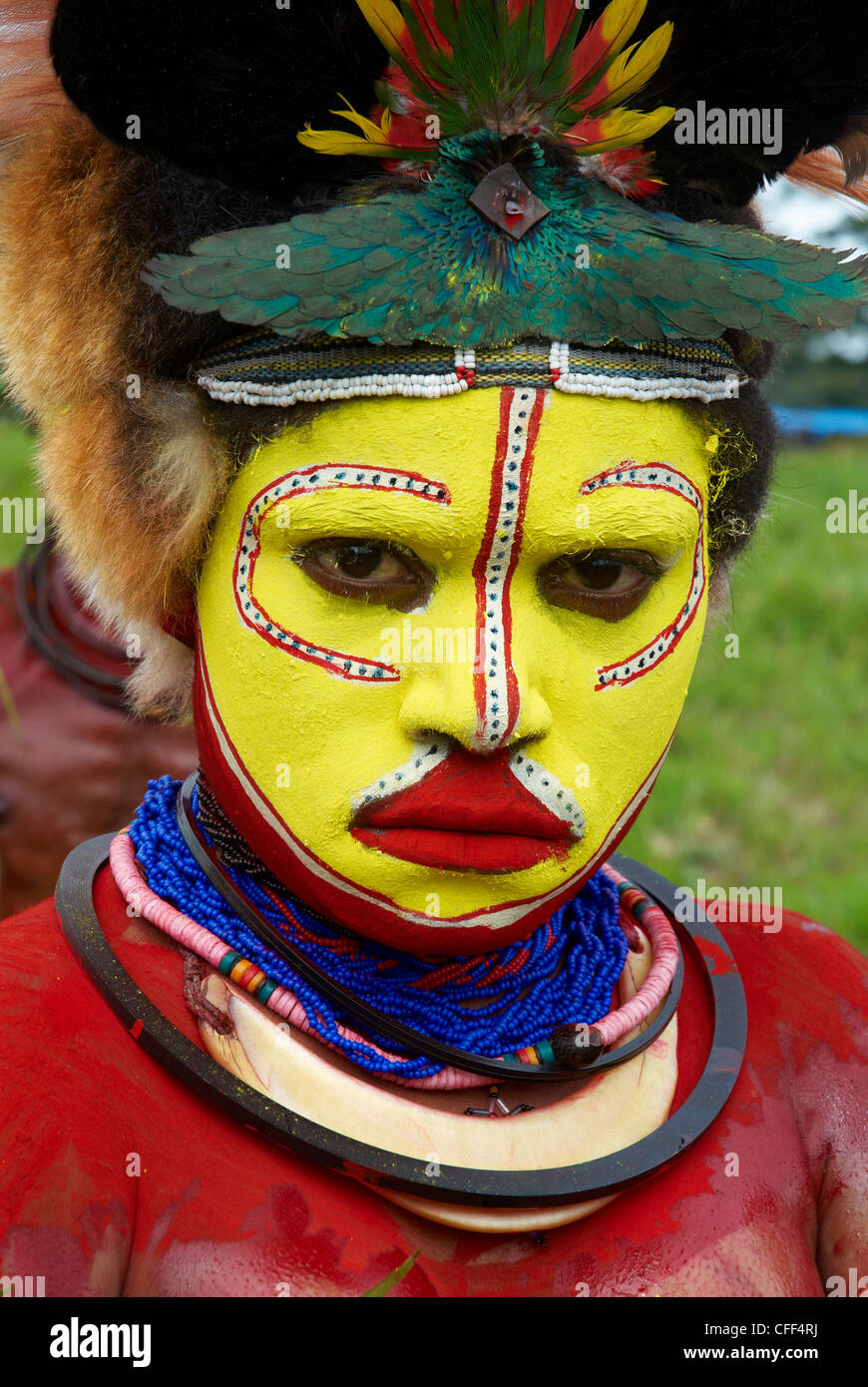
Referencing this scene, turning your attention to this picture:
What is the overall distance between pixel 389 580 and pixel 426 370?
27cm

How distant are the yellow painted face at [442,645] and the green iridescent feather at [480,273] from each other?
11 cm

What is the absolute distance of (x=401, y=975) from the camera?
2090 millimetres

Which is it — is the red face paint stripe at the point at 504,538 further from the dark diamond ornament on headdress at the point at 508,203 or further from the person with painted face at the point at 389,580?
the dark diamond ornament on headdress at the point at 508,203

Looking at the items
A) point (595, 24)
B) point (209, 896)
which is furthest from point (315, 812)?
point (595, 24)

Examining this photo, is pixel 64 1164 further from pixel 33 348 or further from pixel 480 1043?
pixel 33 348

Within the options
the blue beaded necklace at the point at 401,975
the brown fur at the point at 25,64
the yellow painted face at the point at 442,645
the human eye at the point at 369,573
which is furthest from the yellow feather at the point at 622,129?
the blue beaded necklace at the point at 401,975

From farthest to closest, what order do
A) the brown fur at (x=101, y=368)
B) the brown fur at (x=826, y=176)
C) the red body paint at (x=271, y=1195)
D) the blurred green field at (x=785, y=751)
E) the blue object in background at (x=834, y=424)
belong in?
the blue object in background at (x=834, y=424) → the blurred green field at (x=785, y=751) → the brown fur at (x=826, y=176) → the brown fur at (x=101, y=368) → the red body paint at (x=271, y=1195)

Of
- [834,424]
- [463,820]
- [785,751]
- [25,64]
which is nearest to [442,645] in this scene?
[463,820]

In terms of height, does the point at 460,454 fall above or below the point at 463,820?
above

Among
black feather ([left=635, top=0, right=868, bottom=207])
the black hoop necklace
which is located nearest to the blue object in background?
black feather ([left=635, top=0, right=868, bottom=207])

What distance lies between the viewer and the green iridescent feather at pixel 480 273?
180cm

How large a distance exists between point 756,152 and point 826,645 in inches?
210

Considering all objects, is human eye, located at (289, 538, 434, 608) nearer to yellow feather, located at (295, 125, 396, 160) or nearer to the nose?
the nose

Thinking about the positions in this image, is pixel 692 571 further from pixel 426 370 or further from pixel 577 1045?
pixel 577 1045
